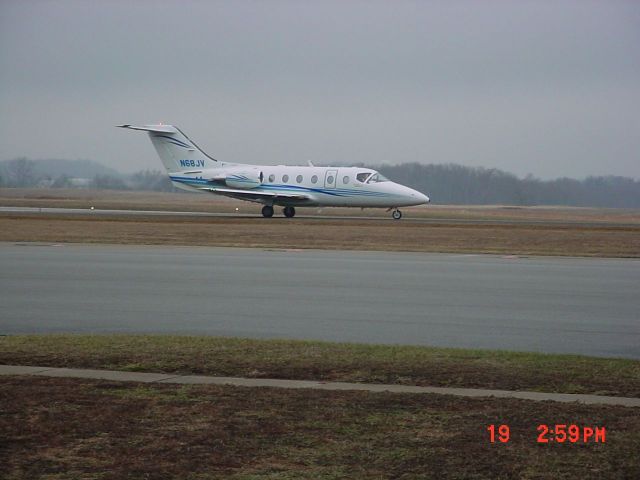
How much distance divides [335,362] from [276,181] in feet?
123

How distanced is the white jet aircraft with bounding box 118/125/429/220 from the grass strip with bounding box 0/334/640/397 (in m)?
35.0

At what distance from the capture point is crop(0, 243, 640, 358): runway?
12727 millimetres

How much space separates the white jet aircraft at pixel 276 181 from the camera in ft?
152

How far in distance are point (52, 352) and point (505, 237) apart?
2514 centimetres

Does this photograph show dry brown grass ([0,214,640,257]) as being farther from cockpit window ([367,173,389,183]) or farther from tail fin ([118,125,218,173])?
tail fin ([118,125,218,173])
